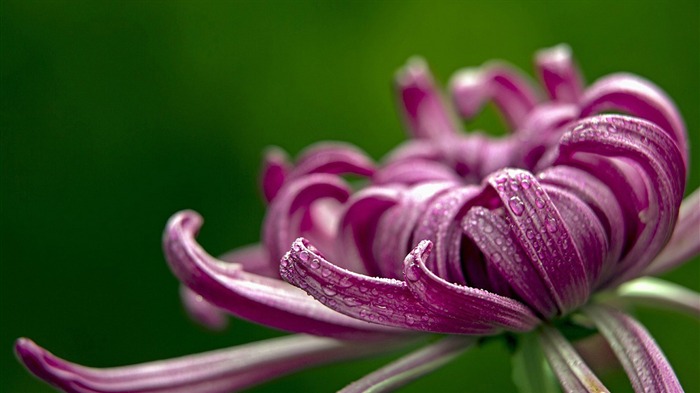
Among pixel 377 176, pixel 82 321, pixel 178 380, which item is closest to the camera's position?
pixel 178 380

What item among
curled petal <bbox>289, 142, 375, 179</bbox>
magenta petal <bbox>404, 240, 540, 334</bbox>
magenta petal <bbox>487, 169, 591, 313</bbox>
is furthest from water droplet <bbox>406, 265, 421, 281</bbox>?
curled petal <bbox>289, 142, 375, 179</bbox>

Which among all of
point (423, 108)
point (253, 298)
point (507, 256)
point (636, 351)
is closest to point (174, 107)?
point (423, 108)

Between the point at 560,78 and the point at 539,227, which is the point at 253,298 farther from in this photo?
the point at 560,78

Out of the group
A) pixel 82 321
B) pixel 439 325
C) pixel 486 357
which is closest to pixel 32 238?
pixel 82 321

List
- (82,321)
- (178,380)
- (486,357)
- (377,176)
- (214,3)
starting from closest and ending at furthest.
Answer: (178,380)
(377,176)
(486,357)
(82,321)
(214,3)

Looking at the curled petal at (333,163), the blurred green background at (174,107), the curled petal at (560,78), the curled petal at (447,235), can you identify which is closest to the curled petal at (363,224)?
the curled petal at (447,235)

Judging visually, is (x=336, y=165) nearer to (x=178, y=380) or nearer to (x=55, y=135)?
(x=178, y=380)

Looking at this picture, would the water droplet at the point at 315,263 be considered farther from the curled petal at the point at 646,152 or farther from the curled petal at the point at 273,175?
the curled petal at the point at 273,175
